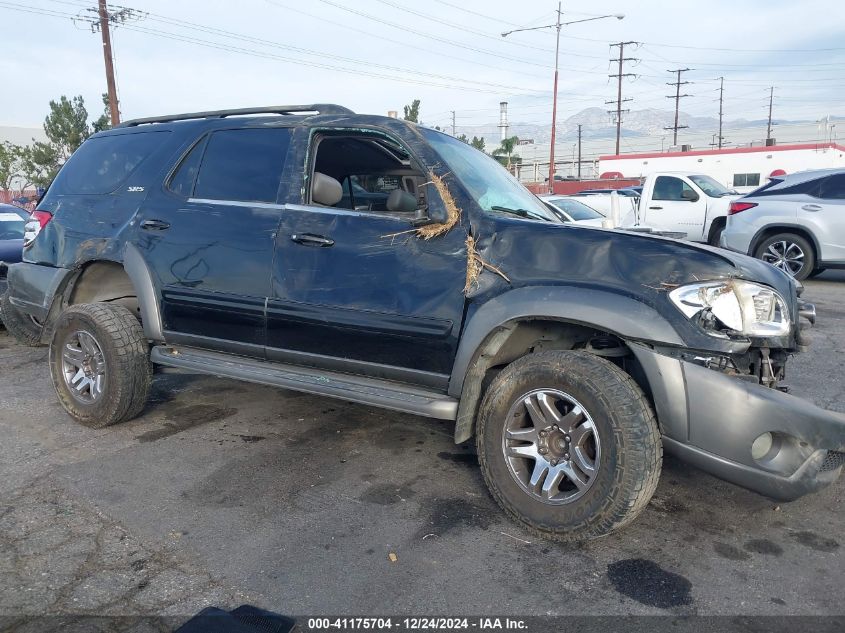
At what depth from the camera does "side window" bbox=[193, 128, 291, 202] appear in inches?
157

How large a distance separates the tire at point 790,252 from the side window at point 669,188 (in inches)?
120

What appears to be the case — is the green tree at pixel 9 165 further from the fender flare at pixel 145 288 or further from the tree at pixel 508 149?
the tree at pixel 508 149

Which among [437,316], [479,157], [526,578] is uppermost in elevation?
[479,157]

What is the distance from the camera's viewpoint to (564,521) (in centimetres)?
299

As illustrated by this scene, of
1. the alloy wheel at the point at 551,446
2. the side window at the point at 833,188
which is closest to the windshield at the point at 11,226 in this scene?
the alloy wheel at the point at 551,446

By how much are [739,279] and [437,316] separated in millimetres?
1378

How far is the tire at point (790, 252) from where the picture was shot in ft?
32.5

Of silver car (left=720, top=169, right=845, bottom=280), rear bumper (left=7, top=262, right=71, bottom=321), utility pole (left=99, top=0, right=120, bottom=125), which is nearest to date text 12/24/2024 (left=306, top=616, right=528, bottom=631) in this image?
rear bumper (left=7, top=262, right=71, bottom=321)

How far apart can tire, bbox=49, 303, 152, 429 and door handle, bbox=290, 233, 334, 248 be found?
1491 mm

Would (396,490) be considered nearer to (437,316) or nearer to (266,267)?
(437,316)

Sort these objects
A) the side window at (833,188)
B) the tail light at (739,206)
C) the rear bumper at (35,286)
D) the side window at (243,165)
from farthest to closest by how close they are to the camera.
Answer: the tail light at (739,206), the side window at (833,188), the rear bumper at (35,286), the side window at (243,165)

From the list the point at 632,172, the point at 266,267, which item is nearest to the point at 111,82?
the point at 266,267

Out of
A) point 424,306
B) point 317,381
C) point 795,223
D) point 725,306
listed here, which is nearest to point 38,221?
point 317,381

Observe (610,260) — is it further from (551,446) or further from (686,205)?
(686,205)
